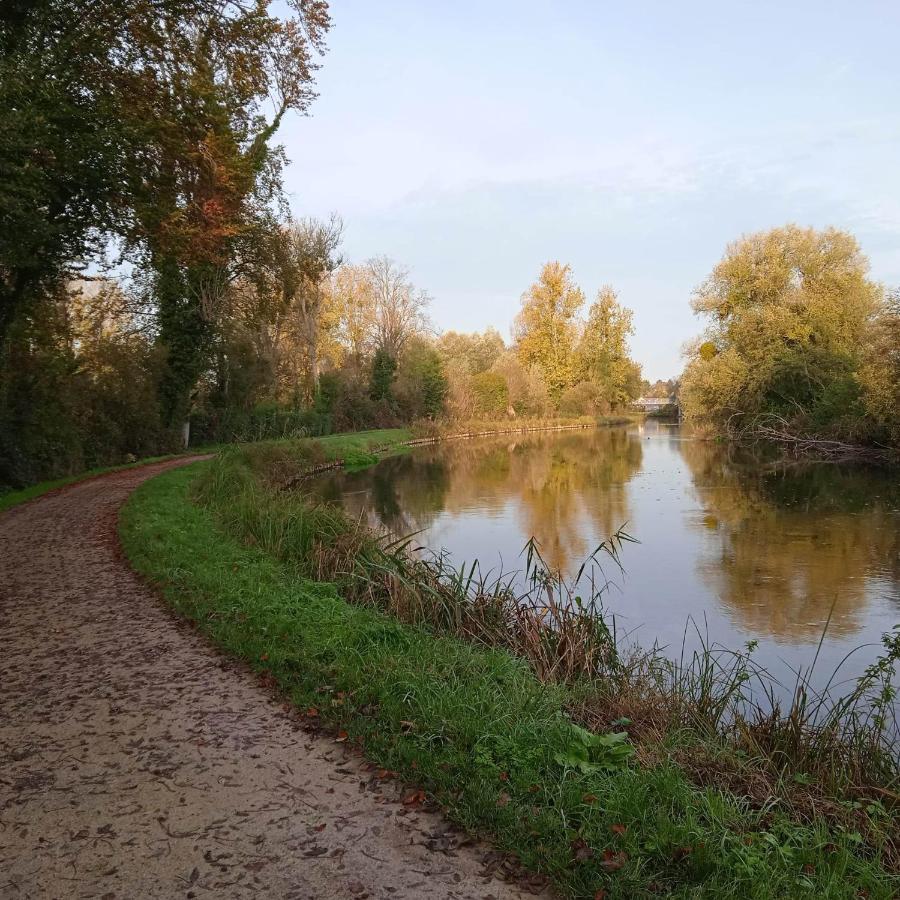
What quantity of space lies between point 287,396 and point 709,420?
75.2 feet

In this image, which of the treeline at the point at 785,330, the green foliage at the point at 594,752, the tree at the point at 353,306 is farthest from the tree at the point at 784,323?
the green foliage at the point at 594,752

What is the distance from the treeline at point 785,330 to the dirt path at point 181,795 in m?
29.1

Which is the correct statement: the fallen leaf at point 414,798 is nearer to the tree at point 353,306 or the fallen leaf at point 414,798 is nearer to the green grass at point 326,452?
the green grass at point 326,452

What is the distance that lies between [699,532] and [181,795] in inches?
447

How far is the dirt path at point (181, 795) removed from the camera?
268cm

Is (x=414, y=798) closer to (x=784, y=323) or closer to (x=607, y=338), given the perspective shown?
(x=784, y=323)

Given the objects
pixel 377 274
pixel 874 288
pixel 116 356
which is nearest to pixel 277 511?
pixel 116 356

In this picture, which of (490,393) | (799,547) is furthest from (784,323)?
(799,547)

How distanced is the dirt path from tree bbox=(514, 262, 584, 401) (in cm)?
5218

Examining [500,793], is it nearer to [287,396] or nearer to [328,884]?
[328,884]

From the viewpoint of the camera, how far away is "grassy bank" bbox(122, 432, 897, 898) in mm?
2680

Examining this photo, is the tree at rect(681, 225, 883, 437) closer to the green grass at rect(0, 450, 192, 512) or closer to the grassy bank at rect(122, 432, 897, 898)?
the green grass at rect(0, 450, 192, 512)

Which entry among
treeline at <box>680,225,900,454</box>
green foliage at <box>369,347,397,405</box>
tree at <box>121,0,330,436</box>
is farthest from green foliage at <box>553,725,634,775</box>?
green foliage at <box>369,347,397,405</box>

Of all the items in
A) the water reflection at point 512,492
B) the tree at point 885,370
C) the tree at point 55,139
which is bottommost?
the water reflection at point 512,492
